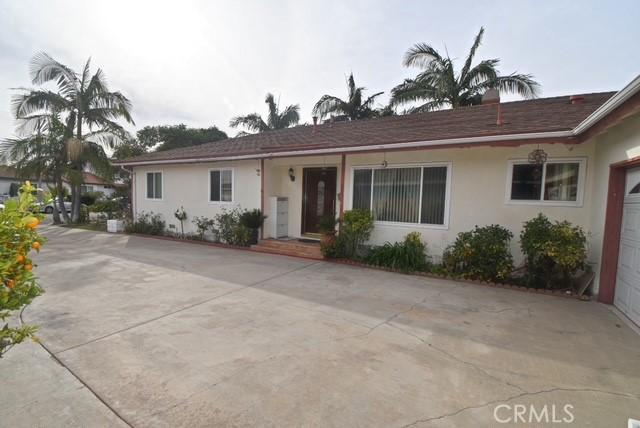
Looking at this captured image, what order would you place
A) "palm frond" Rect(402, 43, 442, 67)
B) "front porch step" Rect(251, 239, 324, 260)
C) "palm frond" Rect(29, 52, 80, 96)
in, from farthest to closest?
1. "palm frond" Rect(402, 43, 442, 67)
2. "palm frond" Rect(29, 52, 80, 96)
3. "front porch step" Rect(251, 239, 324, 260)

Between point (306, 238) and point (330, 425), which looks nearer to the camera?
Answer: point (330, 425)

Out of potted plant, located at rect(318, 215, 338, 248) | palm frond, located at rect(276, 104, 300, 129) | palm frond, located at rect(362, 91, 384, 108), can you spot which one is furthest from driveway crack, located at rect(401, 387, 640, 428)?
palm frond, located at rect(276, 104, 300, 129)

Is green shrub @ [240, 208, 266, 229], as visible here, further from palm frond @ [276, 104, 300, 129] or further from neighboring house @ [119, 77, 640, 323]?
palm frond @ [276, 104, 300, 129]

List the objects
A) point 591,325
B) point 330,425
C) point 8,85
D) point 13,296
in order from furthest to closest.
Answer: point 8,85, point 591,325, point 330,425, point 13,296

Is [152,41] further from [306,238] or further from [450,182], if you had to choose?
[450,182]

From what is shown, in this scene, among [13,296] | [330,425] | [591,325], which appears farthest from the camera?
[591,325]

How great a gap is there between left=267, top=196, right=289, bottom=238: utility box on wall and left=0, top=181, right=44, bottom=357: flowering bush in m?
7.74

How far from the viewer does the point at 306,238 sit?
380 inches

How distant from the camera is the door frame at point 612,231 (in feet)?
15.3

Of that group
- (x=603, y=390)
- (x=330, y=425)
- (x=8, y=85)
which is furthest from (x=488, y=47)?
(x=8, y=85)

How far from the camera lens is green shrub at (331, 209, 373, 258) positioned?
7598mm

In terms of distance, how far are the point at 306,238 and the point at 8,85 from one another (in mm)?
13805

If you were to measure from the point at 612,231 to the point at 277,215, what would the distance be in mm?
7687

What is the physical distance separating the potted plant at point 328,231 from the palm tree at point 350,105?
535 inches
